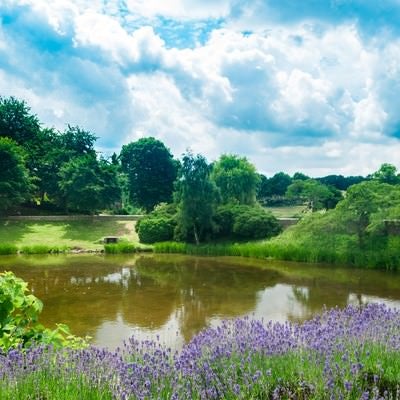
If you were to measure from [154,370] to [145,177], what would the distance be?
146 ft

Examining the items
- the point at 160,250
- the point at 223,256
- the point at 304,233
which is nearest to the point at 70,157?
the point at 160,250

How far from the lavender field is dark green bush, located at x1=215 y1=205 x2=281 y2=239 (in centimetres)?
2426

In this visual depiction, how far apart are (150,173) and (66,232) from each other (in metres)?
14.8

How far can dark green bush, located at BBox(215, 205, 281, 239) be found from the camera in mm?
30578

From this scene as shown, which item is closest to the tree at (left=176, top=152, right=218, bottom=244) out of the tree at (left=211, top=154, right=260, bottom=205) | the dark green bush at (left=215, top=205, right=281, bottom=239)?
the dark green bush at (left=215, top=205, right=281, bottom=239)

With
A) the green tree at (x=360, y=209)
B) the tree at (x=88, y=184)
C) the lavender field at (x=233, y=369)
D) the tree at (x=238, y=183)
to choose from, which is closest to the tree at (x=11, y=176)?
the tree at (x=88, y=184)

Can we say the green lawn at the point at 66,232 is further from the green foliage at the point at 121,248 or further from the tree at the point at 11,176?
the tree at the point at 11,176

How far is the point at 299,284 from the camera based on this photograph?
60.8 feet

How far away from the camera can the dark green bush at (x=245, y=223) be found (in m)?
30.6

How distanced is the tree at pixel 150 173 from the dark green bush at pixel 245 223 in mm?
15612

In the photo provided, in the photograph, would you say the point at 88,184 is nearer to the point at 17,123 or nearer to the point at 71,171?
the point at 71,171

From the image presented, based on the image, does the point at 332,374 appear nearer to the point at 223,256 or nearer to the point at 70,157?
the point at 223,256

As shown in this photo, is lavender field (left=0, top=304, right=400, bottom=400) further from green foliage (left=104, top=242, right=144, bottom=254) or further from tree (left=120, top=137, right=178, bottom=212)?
tree (left=120, top=137, right=178, bottom=212)

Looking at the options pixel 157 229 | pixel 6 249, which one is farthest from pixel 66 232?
pixel 157 229
